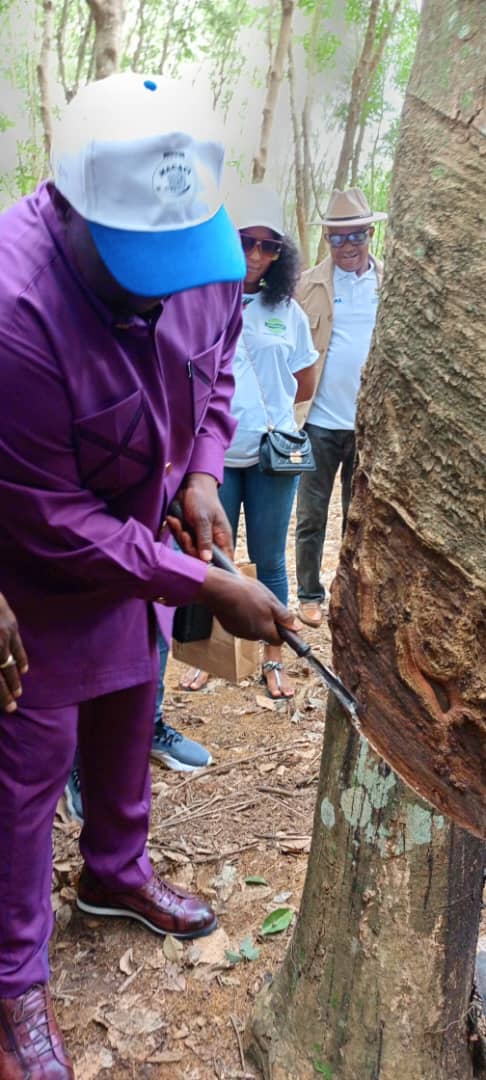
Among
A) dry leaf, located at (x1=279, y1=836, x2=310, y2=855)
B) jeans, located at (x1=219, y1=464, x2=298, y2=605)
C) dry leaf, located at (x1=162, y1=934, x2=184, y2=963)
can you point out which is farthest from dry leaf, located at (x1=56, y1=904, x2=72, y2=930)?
jeans, located at (x1=219, y1=464, x2=298, y2=605)

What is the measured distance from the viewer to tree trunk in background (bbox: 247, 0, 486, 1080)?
110 cm

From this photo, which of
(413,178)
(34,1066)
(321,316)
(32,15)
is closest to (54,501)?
(413,178)

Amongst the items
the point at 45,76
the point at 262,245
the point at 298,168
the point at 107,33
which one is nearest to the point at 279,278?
the point at 262,245

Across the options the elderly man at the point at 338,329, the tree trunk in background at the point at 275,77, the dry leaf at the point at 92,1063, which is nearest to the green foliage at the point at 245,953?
the dry leaf at the point at 92,1063

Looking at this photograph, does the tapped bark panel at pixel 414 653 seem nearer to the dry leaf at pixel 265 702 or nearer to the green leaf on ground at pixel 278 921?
the green leaf on ground at pixel 278 921

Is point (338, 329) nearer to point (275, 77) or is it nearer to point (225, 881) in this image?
point (225, 881)

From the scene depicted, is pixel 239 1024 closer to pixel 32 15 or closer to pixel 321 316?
pixel 321 316

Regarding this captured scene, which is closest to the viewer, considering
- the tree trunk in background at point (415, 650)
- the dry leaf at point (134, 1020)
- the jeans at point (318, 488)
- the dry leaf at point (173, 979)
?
the tree trunk in background at point (415, 650)

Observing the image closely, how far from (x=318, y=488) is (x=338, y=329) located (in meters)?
0.79

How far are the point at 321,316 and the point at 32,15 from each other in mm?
11777

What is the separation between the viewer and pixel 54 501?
1441 millimetres

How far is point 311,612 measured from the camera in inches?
169

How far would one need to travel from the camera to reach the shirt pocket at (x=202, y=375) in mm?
1746

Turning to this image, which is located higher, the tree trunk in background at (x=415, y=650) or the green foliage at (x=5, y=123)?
the tree trunk in background at (x=415, y=650)
